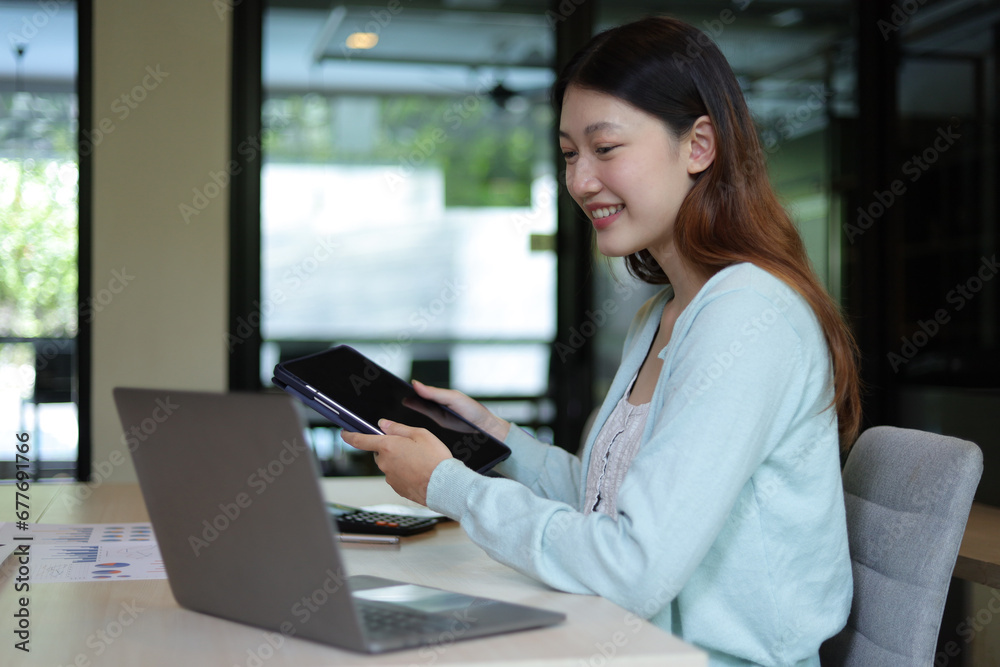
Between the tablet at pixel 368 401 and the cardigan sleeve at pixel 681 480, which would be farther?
the tablet at pixel 368 401

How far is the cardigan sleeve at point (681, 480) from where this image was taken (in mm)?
944

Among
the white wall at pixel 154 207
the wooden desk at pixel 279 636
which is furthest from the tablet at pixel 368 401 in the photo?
the white wall at pixel 154 207

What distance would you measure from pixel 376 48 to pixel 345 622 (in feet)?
9.55

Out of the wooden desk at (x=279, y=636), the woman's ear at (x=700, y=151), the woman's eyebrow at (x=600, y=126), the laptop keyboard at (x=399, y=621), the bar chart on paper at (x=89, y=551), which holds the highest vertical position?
the woman's eyebrow at (x=600, y=126)

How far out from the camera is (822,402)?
111cm

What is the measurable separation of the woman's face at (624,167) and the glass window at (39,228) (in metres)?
2.38

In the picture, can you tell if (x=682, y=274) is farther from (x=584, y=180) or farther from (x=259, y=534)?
(x=259, y=534)

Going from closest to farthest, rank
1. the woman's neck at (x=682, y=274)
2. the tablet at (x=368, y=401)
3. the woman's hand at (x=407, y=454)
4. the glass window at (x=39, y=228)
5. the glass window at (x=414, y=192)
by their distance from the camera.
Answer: the woman's hand at (x=407, y=454) → the tablet at (x=368, y=401) → the woman's neck at (x=682, y=274) → the glass window at (x=39, y=228) → the glass window at (x=414, y=192)

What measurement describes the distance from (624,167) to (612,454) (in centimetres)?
38

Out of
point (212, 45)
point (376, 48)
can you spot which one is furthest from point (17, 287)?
point (376, 48)

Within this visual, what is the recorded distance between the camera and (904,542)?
3.78ft

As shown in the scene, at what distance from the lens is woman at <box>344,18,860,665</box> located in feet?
3.16

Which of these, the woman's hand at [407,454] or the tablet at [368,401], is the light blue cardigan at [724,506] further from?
the tablet at [368,401]

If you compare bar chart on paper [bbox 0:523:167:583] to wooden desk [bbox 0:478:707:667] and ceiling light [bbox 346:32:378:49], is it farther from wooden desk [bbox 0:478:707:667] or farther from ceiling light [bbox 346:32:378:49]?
ceiling light [bbox 346:32:378:49]
